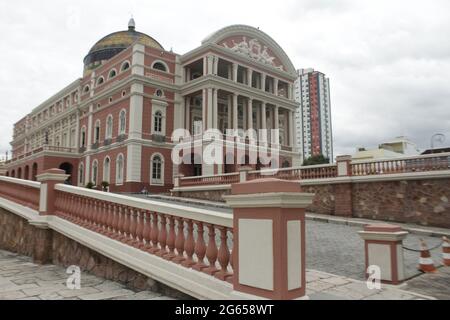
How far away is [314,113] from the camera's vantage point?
261ft

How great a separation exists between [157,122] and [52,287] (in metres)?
21.2

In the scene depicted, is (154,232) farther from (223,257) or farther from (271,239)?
(271,239)

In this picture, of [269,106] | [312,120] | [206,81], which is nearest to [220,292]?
[206,81]

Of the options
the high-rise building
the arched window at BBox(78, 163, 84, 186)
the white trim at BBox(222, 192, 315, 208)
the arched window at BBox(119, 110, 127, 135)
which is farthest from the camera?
the high-rise building

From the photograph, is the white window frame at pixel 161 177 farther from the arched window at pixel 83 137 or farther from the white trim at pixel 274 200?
the white trim at pixel 274 200

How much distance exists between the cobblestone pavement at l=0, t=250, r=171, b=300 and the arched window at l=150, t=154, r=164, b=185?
18.1 m

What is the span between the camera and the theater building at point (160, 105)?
971 inches

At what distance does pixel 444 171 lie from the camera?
10.6 m

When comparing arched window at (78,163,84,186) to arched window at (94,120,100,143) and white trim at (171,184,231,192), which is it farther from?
white trim at (171,184,231,192)

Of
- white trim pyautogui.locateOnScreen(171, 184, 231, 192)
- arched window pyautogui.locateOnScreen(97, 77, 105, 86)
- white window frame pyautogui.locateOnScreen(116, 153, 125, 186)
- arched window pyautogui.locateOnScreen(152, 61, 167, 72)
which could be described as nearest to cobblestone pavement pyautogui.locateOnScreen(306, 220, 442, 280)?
white trim pyautogui.locateOnScreen(171, 184, 231, 192)

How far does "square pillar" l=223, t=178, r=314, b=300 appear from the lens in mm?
3014

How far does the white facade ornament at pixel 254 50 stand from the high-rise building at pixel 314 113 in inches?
1964

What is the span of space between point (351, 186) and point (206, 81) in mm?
14790
